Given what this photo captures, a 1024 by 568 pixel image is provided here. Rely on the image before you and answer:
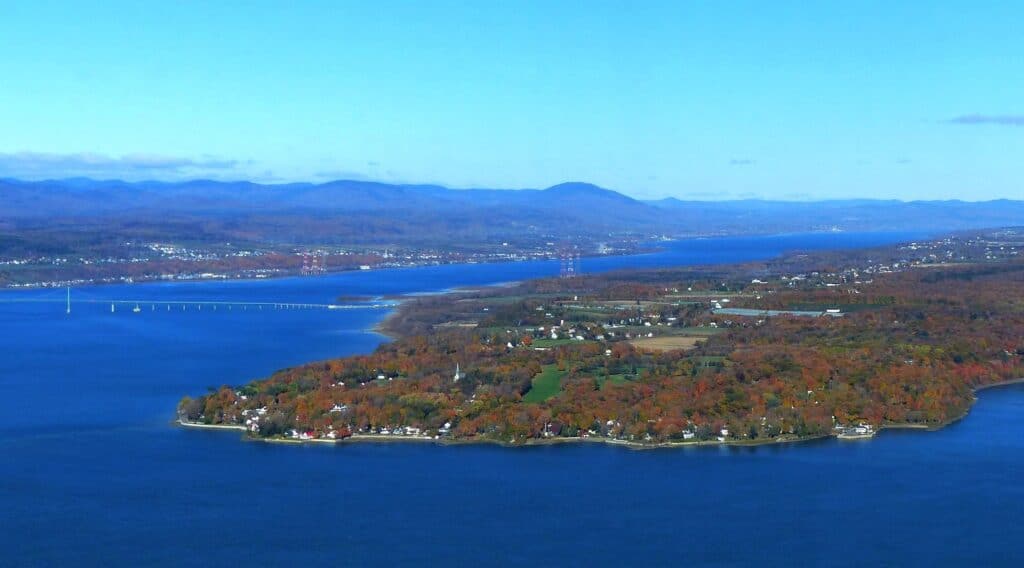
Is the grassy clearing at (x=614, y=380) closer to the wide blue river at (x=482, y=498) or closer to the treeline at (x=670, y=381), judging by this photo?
the treeline at (x=670, y=381)

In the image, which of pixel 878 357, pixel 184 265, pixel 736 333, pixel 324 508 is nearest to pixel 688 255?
pixel 184 265

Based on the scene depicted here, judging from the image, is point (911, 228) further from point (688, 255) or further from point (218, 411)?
point (218, 411)

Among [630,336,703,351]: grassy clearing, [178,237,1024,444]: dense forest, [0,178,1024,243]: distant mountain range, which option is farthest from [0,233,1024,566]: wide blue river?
[0,178,1024,243]: distant mountain range

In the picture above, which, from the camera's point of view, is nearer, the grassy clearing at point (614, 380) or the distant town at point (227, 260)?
the grassy clearing at point (614, 380)

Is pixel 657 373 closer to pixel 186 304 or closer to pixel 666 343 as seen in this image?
pixel 666 343

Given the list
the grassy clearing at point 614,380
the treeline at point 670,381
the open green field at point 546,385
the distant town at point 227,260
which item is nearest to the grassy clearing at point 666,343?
the treeline at point 670,381

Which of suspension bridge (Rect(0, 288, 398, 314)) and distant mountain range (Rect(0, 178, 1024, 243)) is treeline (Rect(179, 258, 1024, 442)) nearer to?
suspension bridge (Rect(0, 288, 398, 314))
